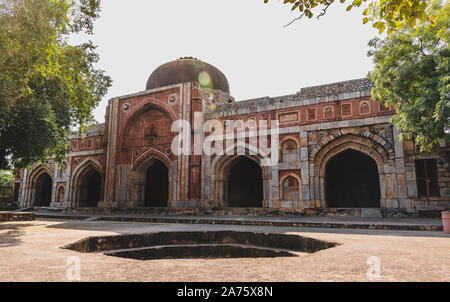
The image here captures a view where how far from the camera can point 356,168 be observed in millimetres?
15477

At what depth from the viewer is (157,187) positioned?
18.1 meters

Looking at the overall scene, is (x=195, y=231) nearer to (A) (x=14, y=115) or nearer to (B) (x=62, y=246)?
(B) (x=62, y=246)

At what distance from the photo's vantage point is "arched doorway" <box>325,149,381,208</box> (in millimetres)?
15141

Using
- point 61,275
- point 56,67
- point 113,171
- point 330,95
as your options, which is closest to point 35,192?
point 113,171

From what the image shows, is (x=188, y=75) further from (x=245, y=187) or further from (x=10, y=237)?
(x=10, y=237)

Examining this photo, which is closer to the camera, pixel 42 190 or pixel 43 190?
pixel 42 190

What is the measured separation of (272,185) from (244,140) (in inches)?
91.3

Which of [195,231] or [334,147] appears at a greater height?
[334,147]

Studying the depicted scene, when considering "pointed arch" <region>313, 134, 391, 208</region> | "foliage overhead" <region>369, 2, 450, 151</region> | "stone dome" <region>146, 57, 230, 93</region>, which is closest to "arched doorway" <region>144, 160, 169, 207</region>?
"stone dome" <region>146, 57, 230, 93</region>

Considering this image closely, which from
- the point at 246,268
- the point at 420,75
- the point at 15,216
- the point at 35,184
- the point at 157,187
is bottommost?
the point at 15,216

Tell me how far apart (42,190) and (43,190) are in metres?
0.21

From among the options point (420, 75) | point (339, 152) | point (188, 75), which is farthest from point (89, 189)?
point (420, 75)

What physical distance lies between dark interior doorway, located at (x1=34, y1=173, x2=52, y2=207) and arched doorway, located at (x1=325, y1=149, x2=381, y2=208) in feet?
60.8

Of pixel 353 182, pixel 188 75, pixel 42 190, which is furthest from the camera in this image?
pixel 42 190
